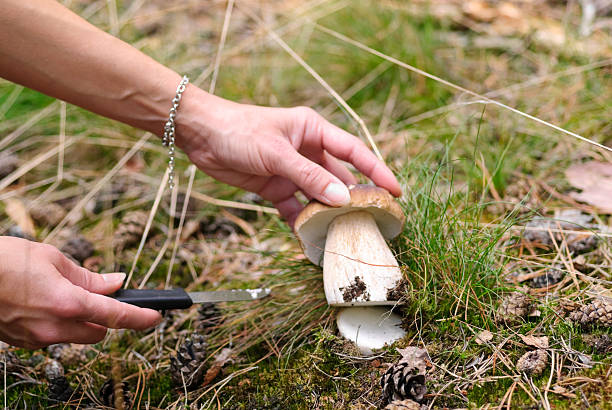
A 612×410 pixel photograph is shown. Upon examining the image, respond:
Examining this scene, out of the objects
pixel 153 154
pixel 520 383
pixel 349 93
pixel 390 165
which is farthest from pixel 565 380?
pixel 153 154

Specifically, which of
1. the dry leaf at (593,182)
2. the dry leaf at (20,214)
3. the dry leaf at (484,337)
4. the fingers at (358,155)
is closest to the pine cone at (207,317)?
the fingers at (358,155)

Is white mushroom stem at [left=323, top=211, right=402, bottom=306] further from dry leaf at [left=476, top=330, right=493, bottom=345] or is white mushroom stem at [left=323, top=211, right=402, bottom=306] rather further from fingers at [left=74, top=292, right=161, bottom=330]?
fingers at [left=74, top=292, right=161, bottom=330]

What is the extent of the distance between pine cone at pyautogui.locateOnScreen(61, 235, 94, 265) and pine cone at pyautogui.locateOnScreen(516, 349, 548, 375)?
1948 mm

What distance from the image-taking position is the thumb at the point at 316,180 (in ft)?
5.09

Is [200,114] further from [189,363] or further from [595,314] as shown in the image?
[595,314]

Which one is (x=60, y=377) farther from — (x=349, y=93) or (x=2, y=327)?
(x=349, y=93)

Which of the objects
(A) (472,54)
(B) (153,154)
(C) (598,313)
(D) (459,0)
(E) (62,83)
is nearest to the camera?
(C) (598,313)

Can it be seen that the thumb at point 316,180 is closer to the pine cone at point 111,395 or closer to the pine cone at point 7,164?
the pine cone at point 111,395

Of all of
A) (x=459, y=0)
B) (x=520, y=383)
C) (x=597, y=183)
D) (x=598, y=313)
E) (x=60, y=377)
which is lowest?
(x=60, y=377)

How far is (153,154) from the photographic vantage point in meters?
3.08

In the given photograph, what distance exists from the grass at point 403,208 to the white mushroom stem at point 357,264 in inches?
3.3

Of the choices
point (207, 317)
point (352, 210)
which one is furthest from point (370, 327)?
point (207, 317)

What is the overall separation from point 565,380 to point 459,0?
142 inches

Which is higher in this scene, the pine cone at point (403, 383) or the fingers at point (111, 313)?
the fingers at point (111, 313)
